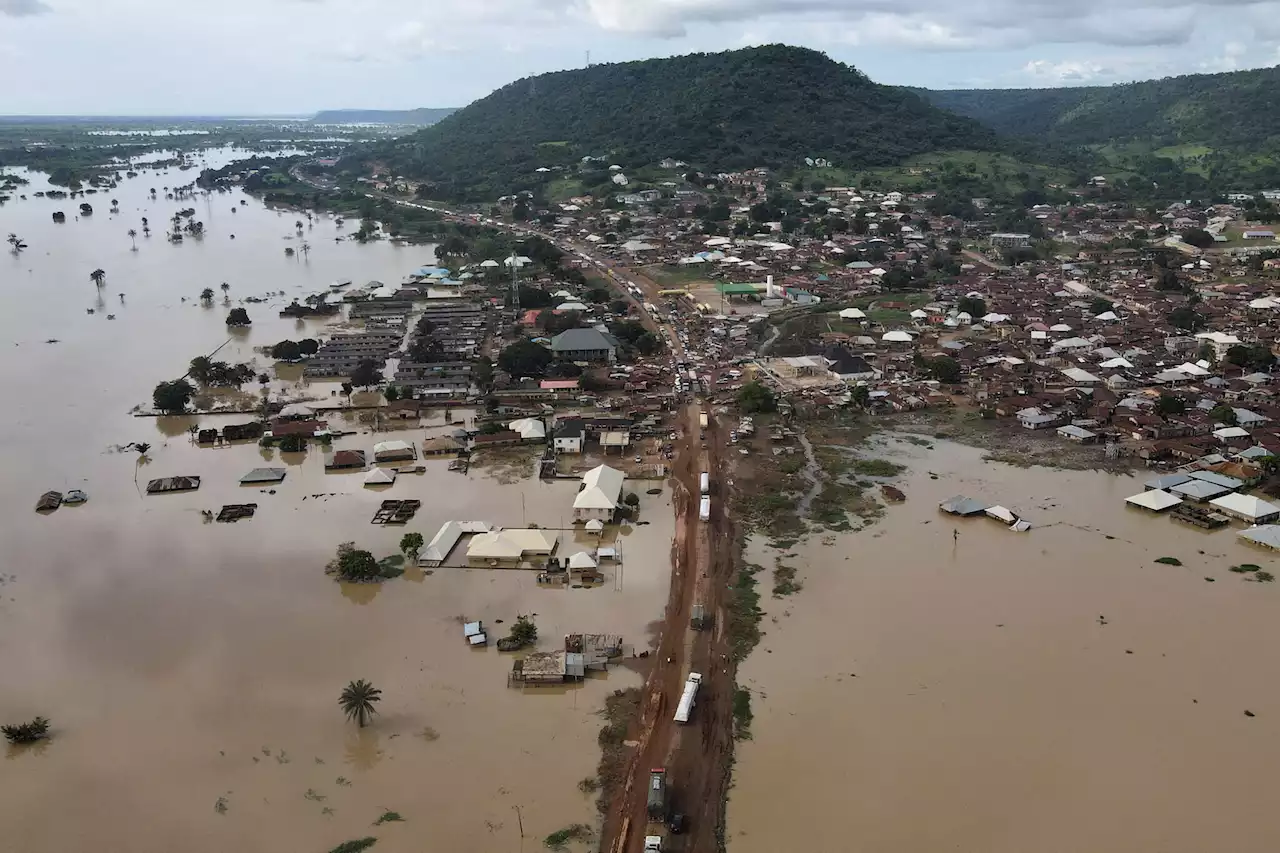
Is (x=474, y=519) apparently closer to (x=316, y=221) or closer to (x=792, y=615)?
(x=792, y=615)

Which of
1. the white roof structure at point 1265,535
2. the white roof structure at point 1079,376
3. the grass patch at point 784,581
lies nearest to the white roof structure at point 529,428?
the grass patch at point 784,581

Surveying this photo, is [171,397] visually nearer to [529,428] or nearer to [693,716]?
[529,428]

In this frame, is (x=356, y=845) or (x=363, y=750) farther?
(x=363, y=750)

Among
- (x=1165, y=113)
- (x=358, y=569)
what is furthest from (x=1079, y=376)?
(x=1165, y=113)

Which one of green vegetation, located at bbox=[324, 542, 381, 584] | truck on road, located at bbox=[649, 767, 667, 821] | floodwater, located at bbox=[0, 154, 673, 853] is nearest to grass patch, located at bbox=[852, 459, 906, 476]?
floodwater, located at bbox=[0, 154, 673, 853]

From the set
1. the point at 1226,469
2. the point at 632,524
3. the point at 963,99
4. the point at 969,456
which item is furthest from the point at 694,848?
the point at 963,99

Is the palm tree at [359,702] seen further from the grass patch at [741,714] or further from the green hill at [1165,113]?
the green hill at [1165,113]

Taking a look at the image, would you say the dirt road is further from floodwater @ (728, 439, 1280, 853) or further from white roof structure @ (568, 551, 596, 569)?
white roof structure @ (568, 551, 596, 569)
